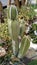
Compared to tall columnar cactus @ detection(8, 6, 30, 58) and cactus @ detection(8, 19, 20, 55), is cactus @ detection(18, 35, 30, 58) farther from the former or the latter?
cactus @ detection(8, 19, 20, 55)

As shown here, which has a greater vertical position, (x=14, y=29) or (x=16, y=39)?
(x=14, y=29)

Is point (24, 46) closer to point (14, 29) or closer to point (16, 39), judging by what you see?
point (16, 39)

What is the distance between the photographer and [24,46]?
3.47 meters

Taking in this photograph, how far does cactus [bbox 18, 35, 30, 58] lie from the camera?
11.2 ft

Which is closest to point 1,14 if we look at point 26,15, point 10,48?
point 26,15

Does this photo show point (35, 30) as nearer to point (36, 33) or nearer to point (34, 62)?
point (36, 33)

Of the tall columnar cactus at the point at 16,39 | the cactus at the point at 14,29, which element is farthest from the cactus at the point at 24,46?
the cactus at the point at 14,29

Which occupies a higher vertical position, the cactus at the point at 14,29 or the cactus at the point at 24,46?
the cactus at the point at 14,29

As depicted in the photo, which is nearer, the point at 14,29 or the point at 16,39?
the point at 14,29

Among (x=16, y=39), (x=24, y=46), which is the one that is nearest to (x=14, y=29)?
(x=16, y=39)

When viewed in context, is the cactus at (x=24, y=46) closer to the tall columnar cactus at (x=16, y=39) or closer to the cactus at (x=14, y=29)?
the tall columnar cactus at (x=16, y=39)

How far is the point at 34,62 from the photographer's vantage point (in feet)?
12.0

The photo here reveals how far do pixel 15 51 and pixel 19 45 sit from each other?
0.12 meters

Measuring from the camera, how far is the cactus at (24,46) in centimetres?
342
